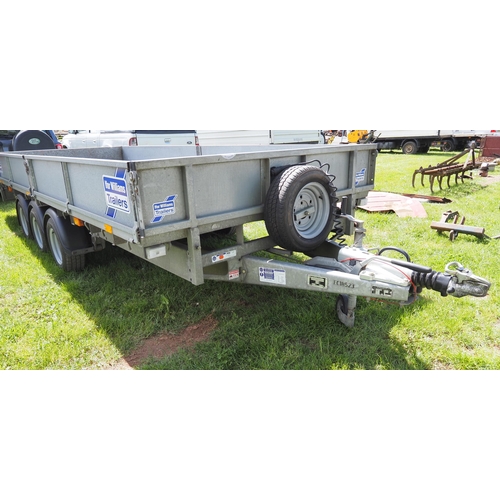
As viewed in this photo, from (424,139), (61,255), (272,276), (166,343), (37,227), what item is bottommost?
(424,139)

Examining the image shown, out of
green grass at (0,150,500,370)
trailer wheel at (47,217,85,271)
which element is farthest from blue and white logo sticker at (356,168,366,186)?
trailer wheel at (47,217,85,271)

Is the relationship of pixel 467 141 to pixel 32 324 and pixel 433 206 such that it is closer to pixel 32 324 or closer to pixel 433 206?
pixel 433 206

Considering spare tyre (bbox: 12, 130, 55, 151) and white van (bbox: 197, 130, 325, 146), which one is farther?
white van (bbox: 197, 130, 325, 146)

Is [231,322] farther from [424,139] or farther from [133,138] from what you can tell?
[424,139]

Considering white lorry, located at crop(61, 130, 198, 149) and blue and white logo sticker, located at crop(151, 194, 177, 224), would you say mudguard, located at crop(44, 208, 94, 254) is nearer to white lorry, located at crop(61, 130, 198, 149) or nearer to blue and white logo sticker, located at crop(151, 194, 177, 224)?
blue and white logo sticker, located at crop(151, 194, 177, 224)

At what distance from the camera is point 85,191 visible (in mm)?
3375

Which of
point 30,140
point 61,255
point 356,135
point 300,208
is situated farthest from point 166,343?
point 356,135

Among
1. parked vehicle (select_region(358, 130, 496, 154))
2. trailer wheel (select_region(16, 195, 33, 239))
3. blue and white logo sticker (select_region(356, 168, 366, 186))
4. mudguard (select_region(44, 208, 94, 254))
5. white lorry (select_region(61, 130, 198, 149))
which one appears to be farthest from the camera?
parked vehicle (select_region(358, 130, 496, 154))

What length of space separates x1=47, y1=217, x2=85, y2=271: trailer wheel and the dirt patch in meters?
1.66

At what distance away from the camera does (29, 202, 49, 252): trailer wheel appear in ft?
16.0

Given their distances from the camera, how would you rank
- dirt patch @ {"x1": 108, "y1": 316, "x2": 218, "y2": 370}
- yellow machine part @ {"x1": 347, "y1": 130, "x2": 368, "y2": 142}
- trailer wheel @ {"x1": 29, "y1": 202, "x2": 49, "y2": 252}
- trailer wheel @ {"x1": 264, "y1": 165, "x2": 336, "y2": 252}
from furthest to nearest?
yellow machine part @ {"x1": 347, "y1": 130, "x2": 368, "y2": 142}
trailer wheel @ {"x1": 29, "y1": 202, "x2": 49, "y2": 252}
dirt patch @ {"x1": 108, "y1": 316, "x2": 218, "y2": 370}
trailer wheel @ {"x1": 264, "y1": 165, "x2": 336, "y2": 252}

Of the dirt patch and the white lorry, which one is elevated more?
the white lorry

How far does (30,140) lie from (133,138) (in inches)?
84.6

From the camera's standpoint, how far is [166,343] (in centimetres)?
346
